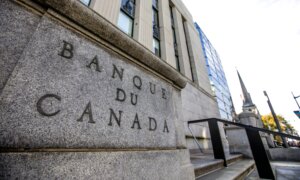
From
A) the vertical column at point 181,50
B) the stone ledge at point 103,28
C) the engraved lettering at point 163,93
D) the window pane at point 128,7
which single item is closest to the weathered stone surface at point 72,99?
the stone ledge at point 103,28

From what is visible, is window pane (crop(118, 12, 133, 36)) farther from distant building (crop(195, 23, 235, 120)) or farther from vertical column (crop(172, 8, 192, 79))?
distant building (crop(195, 23, 235, 120))

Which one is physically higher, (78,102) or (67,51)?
(67,51)

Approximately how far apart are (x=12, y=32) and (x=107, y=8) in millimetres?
5334

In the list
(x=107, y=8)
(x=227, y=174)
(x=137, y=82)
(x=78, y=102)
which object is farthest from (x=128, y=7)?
(x=227, y=174)

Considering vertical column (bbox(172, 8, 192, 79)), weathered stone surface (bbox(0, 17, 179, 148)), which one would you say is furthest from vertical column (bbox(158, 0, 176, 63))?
weathered stone surface (bbox(0, 17, 179, 148))

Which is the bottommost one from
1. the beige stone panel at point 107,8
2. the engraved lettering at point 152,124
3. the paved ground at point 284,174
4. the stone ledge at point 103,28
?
the paved ground at point 284,174

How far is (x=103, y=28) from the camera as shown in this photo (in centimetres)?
169

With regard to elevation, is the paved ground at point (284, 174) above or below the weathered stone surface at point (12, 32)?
below

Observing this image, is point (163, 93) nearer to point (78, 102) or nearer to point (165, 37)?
point (78, 102)

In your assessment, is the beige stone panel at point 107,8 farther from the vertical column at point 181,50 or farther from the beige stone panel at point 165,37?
the vertical column at point 181,50

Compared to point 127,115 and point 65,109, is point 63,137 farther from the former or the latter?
point 127,115

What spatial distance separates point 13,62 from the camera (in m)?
1.10

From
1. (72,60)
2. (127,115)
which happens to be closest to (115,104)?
(127,115)

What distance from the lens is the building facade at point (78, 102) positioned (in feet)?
3.30
